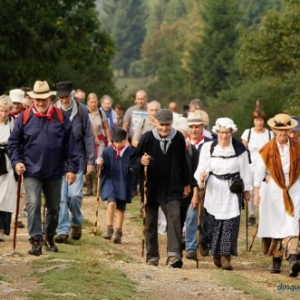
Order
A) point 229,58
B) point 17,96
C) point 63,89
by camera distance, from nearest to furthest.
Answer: point 63,89 → point 17,96 → point 229,58

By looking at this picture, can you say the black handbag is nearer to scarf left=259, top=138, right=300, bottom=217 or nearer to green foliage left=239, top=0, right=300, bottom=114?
scarf left=259, top=138, right=300, bottom=217

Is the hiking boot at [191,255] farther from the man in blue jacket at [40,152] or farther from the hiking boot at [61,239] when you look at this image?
the man in blue jacket at [40,152]

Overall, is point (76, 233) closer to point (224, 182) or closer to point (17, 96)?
point (17, 96)

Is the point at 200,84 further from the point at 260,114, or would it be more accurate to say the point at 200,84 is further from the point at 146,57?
the point at 260,114

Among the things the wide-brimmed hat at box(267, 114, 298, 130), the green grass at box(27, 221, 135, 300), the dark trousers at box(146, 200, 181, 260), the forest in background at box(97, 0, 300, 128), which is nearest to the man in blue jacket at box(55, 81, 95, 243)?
the green grass at box(27, 221, 135, 300)

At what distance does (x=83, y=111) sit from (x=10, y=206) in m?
1.62

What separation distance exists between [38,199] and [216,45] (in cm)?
9553

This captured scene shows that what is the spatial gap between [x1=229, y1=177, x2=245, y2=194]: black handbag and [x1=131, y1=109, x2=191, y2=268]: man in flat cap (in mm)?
672

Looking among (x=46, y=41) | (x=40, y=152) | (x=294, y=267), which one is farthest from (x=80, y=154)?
(x=46, y=41)

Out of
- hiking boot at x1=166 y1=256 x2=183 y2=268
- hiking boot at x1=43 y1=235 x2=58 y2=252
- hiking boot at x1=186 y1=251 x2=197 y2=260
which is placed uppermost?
hiking boot at x1=43 y1=235 x2=58 y2=252

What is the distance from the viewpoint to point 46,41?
158 feet

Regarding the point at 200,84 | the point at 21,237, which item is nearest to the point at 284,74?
the point at 21,237

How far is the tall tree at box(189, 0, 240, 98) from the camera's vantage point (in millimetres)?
107750

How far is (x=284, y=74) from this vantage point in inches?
2185
